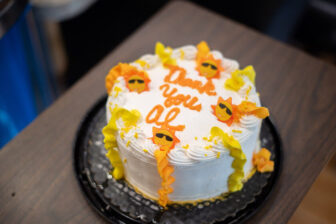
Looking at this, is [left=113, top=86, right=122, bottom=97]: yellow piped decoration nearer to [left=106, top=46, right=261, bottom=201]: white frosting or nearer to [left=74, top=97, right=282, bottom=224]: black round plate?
[left=106, top=46, right=261, bottom=201]: white frosting

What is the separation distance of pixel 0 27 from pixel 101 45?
Result: 1274 mm

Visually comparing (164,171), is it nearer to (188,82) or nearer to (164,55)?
(188,82)

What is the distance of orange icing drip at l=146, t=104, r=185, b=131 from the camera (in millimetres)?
1299

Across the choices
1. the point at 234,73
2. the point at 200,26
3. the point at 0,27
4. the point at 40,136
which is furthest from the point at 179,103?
the point at 0,27

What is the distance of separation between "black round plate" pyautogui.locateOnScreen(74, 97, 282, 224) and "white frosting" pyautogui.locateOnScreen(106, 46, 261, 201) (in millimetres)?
44

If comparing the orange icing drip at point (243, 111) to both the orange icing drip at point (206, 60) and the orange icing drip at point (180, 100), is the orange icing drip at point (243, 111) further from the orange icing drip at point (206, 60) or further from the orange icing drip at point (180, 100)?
the orange icing drip at point (206, 60)

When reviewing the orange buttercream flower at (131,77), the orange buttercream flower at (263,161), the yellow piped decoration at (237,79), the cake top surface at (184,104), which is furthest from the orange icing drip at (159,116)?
the orange buttercream flower at (263,161)

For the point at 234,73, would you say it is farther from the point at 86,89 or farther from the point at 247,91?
the point at 86,89

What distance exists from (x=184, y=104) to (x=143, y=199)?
0.38 meters

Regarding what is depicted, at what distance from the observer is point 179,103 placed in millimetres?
1371

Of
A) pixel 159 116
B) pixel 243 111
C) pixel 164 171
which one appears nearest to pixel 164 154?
pixel 164 171

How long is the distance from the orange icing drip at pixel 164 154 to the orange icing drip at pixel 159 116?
2 centimetres

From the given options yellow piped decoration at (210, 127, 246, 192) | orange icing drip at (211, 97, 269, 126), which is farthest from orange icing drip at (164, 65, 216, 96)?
yellow piped decoration at (210, 127, 246, 192)

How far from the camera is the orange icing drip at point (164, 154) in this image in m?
1.20
